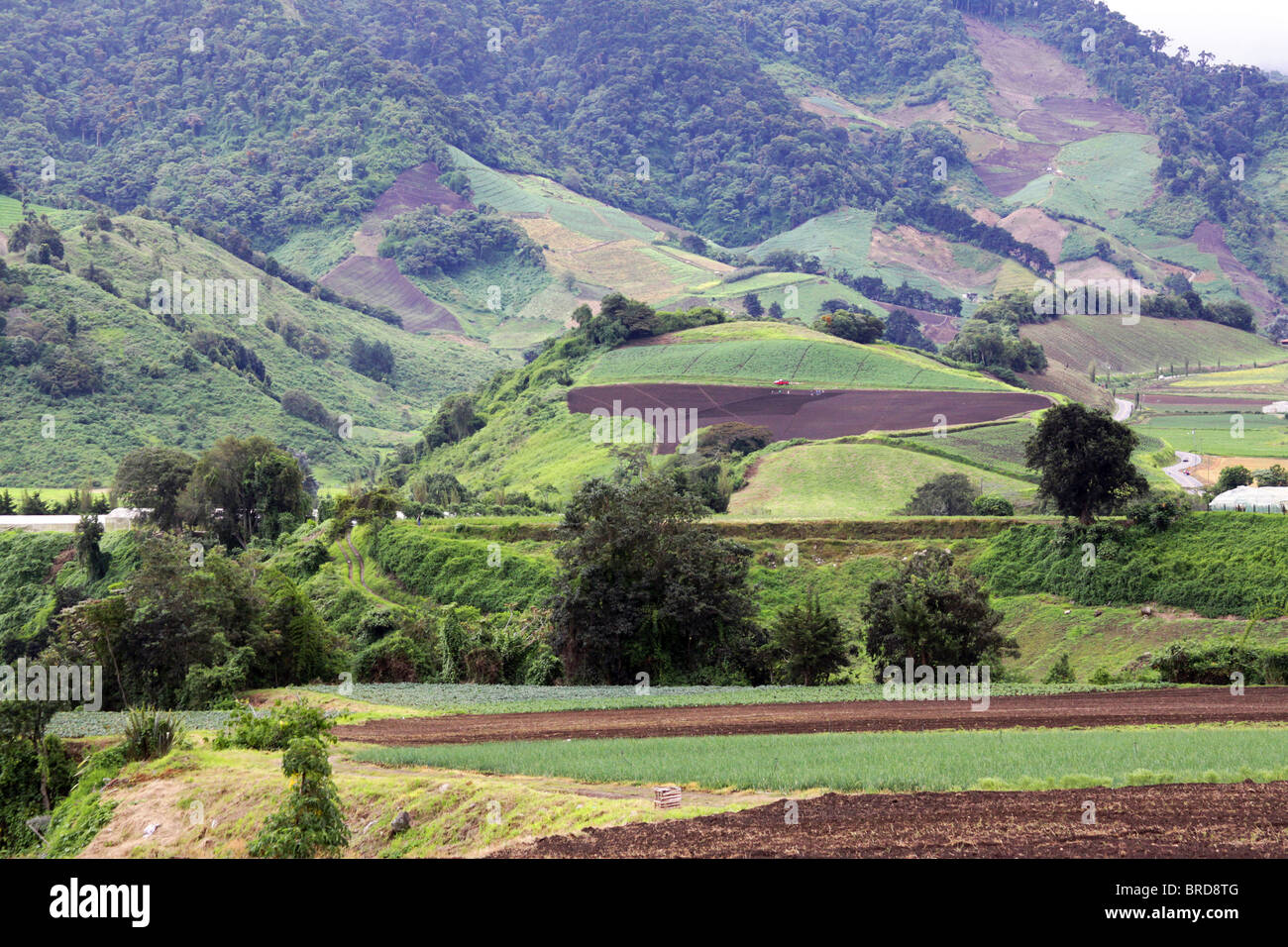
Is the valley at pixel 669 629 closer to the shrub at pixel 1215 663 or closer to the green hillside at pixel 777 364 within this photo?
the shrub at pixel 1215 663

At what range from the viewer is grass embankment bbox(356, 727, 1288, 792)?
19.5 metres

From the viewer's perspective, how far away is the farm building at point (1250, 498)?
63344 millimetres

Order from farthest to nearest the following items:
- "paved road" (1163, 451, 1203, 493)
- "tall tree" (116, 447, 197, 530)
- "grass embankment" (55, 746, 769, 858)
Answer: "paved road" (1163, 451, 1203, 493)
"tall tree" (116, 447, 197, 530)
"grass embankment" (55, 746, 769, 858)

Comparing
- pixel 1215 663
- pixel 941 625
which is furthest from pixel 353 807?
pixel 1215 663

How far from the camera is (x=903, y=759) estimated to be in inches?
855

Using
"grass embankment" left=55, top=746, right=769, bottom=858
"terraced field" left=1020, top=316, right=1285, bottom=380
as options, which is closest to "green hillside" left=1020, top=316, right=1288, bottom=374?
"terraced field" left=1020, top=316, right=1285, bottom=380

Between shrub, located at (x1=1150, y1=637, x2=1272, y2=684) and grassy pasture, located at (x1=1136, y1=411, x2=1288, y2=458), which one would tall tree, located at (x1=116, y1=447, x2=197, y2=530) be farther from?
grassy pasture, located at (x1=1136, y1=411, x2=1288, y2=458)

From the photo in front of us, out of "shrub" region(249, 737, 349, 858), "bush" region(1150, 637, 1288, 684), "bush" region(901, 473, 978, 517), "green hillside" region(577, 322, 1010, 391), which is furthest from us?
"green hillside" region(577, 322, 1010, 391)

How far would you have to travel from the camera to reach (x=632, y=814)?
1806cm

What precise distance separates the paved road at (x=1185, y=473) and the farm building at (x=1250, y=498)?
1364 cm

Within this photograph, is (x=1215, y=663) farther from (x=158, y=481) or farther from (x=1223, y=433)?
(x=1223, y=433)

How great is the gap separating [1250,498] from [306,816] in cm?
6254

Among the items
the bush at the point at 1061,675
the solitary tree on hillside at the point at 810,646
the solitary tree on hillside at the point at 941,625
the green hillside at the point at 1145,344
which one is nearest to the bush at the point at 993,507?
the bush at the point at 1061,675

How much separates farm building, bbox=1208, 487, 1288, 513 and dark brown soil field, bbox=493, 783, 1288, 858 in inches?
1989
